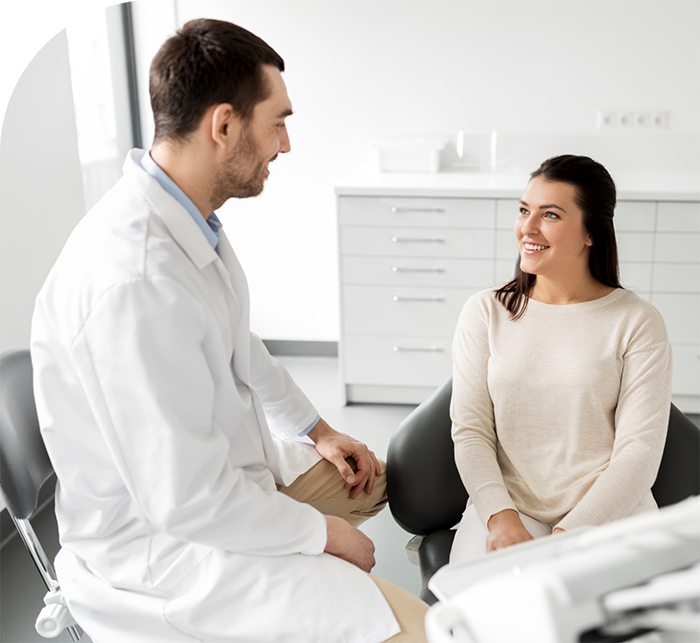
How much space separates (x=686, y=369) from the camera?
287cm

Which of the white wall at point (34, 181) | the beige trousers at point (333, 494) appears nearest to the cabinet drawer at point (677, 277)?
the beige trousers at point (333, 494)

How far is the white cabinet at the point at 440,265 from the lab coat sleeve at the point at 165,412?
1.84 metres

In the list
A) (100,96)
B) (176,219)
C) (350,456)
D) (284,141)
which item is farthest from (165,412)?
(100,96)

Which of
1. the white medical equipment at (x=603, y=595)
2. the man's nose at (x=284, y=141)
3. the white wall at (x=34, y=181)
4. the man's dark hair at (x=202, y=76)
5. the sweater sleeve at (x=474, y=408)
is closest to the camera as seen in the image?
the white medical equipment at (x=603, y=595)

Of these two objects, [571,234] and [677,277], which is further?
[677,277]

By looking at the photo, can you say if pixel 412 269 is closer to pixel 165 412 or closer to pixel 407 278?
pixel 407 278

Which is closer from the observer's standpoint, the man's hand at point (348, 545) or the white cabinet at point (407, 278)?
the man's hand at point (348, 545)

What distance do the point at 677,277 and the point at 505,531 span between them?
1.82 metres

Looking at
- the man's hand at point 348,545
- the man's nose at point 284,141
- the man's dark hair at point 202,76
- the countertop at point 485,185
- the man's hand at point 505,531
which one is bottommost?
the man's hand at point 505,531

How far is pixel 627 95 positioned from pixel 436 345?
4.72 feet

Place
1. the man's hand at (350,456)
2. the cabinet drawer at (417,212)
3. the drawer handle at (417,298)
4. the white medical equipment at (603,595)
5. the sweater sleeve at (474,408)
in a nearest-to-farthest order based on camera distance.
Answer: the white medical equipment at (603,595), the sweater sleeve at (474,408), the man's hand at (350,456), the cabinet drawer at (417,212), the drawer handle at (417,298)

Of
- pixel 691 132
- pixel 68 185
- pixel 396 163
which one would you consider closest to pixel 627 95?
pixel 691 132

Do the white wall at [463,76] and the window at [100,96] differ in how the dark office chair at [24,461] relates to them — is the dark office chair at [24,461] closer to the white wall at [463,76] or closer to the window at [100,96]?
the window at [100,96]

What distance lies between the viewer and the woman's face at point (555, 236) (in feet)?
4.89
